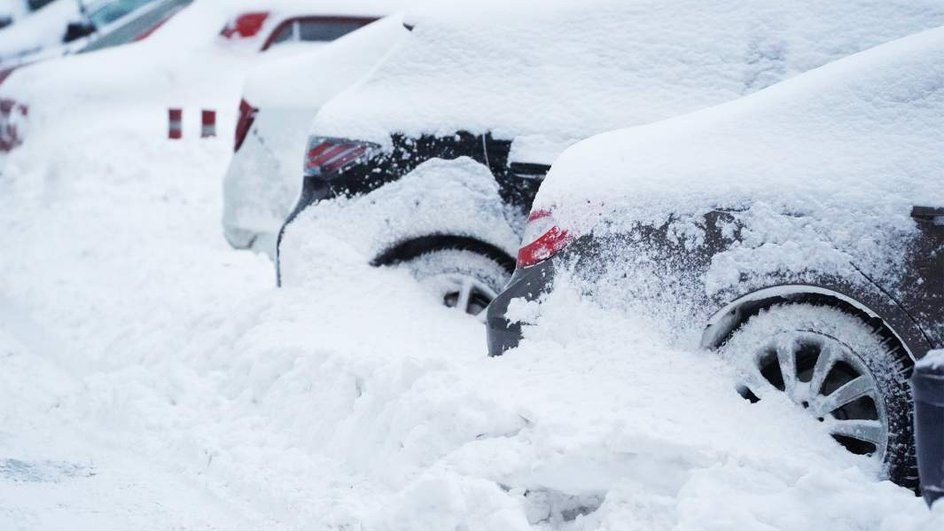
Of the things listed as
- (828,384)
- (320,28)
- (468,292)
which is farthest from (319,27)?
(828,384)

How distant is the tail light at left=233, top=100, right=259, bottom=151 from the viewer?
6652mm

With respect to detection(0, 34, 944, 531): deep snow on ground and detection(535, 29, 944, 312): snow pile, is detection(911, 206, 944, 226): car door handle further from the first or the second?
detection(0, 34, 944, 531): deep snow on ground

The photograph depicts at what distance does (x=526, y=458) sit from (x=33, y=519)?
164cm

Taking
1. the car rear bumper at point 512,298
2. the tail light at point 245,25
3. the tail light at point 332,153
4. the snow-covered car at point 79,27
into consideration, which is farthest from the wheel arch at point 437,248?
the snow-covered car at point 79,27

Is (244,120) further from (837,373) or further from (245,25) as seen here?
(837,373)

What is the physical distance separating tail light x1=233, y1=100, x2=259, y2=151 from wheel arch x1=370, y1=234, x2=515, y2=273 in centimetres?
231

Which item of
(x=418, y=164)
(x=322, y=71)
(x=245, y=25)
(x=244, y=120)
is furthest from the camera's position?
(x=245, y=25)

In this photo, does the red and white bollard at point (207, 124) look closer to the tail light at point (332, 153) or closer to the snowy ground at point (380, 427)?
the snowy ground at point (380, 427)

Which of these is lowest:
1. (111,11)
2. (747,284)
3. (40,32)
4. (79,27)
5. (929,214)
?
(40,32)

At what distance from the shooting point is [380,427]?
3787 mm

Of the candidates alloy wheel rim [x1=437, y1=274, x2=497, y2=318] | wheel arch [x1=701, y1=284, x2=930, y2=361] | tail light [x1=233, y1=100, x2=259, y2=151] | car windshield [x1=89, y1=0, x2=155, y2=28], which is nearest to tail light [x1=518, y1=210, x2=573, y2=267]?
wheel arch [x1=701, y1=284, x2=930, y2=361]

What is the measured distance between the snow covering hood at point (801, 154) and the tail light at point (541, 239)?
0.04 meters

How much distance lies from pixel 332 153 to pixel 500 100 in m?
0.81

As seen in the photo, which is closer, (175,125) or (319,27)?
(319,27)
